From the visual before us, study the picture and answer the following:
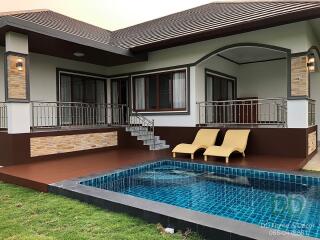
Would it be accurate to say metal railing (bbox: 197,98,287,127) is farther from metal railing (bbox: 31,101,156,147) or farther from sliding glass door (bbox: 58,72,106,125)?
sliding glass door (bbox: 58,72,106,125)

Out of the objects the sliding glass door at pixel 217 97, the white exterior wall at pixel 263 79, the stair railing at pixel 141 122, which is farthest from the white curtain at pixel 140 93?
the white exterior wall at pixel 263 79

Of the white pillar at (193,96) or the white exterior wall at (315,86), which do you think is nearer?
the white pillar at (193,96)

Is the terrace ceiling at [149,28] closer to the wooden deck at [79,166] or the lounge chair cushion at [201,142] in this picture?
the lounge chair cushion at [201,142]

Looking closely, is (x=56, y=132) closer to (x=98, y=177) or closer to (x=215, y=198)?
(x=98, y=177)

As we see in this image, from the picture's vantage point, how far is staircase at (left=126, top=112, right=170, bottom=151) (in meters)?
12.3

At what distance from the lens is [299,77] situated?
30.6 feet

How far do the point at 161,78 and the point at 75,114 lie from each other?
434cm

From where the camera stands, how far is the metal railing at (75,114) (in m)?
12.2

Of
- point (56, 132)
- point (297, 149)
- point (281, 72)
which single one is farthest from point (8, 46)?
point (281, 72)

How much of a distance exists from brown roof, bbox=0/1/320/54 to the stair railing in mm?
3147

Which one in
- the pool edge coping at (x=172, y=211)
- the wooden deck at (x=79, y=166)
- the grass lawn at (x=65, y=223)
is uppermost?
the pool edge coping at (x=172, y=211)

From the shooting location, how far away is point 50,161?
951 centimetres

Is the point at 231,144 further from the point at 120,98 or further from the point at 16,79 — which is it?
the point at 16,79

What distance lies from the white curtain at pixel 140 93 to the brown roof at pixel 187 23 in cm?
185
